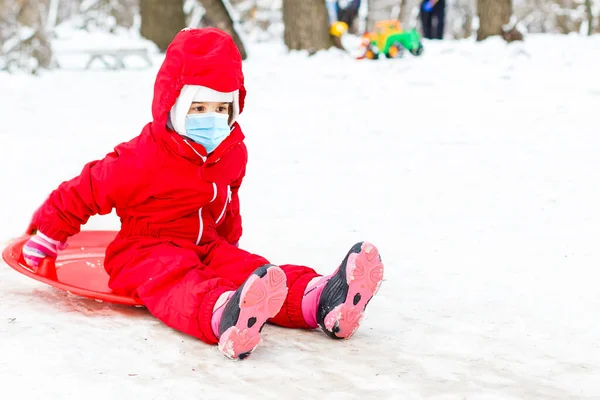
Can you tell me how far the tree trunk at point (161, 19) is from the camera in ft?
38.2

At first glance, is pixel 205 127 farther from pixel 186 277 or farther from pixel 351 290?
pixel 351 290

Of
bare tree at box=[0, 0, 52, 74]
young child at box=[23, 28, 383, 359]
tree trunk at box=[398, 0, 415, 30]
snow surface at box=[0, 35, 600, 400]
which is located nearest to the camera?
snow surface at box=[0, 35, 600, 400]

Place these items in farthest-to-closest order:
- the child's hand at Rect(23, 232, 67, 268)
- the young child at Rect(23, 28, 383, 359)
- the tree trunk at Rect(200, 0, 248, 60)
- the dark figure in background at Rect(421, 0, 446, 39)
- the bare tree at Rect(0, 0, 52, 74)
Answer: the dark figure in background at Rect(421, 0, 446, 39), the tree trunk at Rect(200, 0, 248, 60), the bare tree at Rect(0, 0, 52, 74), the child's hand at Rect(23, 232, 67, 268), the young child at Rect(23, 28, 383, 359)

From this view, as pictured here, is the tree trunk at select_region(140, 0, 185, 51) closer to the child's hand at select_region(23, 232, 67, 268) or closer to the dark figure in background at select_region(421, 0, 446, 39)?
the dark figure in background at select_region(421, 0, 446, 39)

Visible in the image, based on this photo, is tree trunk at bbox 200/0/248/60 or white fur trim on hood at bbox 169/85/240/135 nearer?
white fur trim on hood at bbox 169/85/240/135

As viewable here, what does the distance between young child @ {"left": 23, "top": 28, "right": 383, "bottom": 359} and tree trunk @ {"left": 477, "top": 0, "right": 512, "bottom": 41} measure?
9622 millimetres

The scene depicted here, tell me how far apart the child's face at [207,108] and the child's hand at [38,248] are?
62cm

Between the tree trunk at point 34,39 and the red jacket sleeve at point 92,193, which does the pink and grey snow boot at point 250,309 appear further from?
the tree trunk at point 34,39

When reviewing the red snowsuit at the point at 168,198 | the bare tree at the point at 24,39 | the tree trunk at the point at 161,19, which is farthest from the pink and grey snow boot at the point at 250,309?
the tree trunk at the point at 161,19

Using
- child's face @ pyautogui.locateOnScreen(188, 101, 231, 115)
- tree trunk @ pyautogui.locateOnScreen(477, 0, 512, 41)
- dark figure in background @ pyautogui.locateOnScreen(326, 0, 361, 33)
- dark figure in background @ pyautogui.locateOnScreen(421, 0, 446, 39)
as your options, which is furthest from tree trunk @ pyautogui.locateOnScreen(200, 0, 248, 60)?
child's face @ pyautogui.locateOnScreen(188, 101, 231, 115)

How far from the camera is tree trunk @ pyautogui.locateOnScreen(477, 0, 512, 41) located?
11805 millimetres

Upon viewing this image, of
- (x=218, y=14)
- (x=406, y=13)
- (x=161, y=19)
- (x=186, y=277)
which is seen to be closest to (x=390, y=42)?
(x=218, y=14)

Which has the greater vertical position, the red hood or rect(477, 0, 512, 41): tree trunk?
the red hood

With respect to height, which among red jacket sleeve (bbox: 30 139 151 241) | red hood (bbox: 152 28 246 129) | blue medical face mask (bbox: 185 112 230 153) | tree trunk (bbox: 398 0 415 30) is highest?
red hood (bbox: 152 28 246 129)
